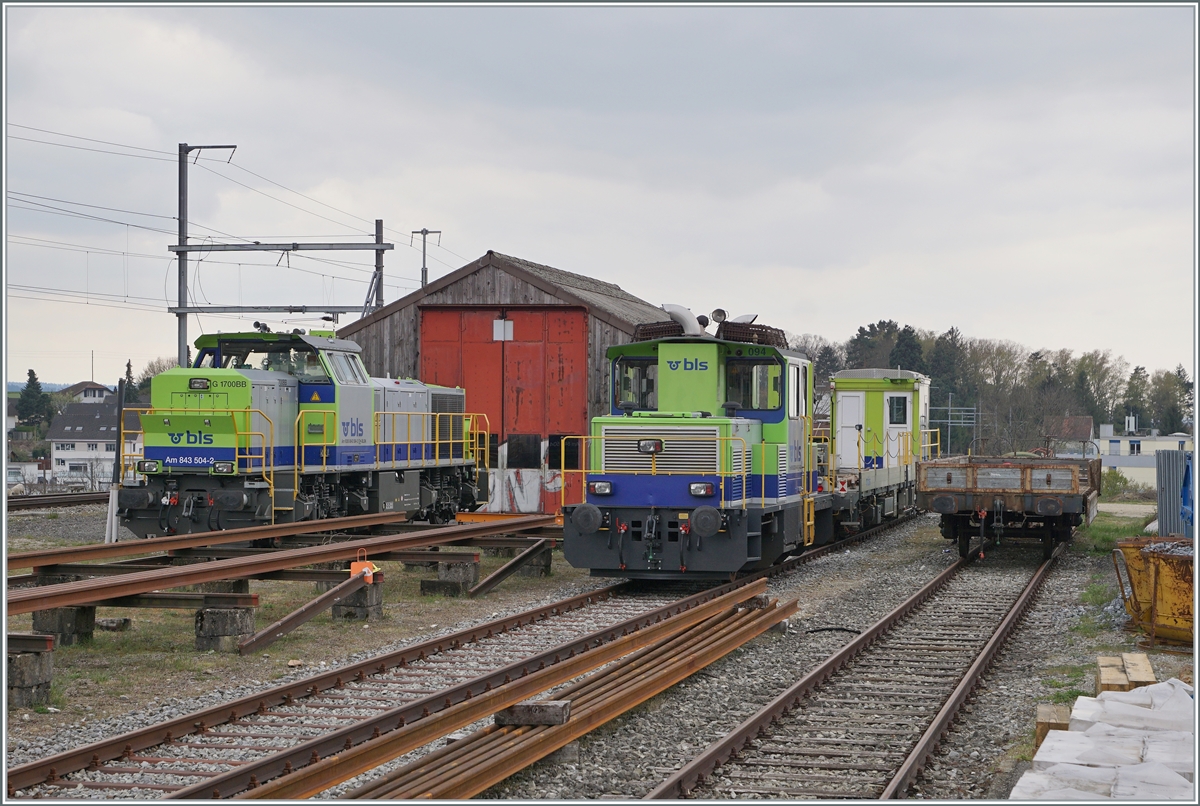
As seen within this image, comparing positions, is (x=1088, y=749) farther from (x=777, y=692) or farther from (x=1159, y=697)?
(x=777, y=692)

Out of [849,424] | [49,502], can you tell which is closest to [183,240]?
[49,502]

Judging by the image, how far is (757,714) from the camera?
26.5 feet

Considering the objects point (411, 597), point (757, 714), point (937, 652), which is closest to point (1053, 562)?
point (937, 652)

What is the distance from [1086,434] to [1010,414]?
4.42 metres

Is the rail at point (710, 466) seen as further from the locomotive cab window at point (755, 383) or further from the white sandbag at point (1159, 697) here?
the white sandbag at point (1159, 697)

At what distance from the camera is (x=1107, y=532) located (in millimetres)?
23516

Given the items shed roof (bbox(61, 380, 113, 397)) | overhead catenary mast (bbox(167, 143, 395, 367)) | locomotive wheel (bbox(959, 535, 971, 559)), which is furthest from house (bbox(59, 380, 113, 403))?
locomotive wheel (bbox(959, 535, 971, 559))

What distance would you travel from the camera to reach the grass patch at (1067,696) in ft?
29.8

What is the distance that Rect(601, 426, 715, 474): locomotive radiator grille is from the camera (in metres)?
13.8

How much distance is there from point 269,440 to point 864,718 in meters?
11.0

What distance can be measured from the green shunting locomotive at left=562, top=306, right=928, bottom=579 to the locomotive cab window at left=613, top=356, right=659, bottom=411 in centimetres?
1

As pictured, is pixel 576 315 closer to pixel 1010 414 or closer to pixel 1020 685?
pixel 1020 685

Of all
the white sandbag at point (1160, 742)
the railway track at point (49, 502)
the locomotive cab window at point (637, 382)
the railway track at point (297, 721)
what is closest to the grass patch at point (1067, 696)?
the white sandbag at point (1160, 742)

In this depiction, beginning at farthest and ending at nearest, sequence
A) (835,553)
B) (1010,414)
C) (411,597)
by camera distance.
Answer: (1010,414) → (835,553) → (411,597)
